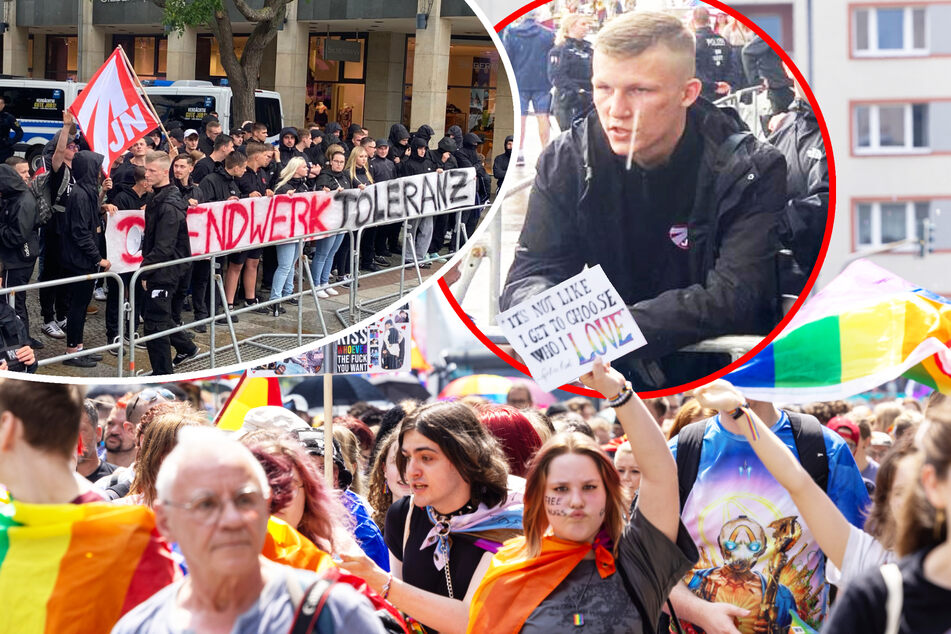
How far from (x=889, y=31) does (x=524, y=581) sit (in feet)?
87.9

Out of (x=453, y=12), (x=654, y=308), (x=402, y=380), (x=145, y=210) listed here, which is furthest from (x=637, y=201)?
(x=402, y=380)

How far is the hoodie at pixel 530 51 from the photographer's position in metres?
3.53

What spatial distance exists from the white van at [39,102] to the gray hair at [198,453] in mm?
1567

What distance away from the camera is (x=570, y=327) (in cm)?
334

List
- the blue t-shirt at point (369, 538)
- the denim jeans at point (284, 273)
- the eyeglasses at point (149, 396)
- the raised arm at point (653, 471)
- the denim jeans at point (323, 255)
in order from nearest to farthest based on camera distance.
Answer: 1. the raised arm at point (653, 471)
2. the blue t-shirt at point (369, 538)
3. the denim jeans at point (284, 273)
4. the denim jeans at point (323, 255)
5. the eyeglasses at point (149, 396)

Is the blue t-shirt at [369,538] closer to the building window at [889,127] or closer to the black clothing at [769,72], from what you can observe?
the black clothing at [769,72]

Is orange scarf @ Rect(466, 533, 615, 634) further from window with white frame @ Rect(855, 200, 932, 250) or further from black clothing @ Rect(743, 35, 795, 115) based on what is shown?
window with white frame @ Rect(855, 200, 932, 250)

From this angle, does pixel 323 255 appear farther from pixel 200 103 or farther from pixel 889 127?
pixel 889 127

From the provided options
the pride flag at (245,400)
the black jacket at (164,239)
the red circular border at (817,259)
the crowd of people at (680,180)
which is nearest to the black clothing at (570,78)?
the crowd of people at (680,180)

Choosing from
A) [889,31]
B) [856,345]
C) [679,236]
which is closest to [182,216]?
[679,236]

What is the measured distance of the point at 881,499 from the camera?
2.79 meters

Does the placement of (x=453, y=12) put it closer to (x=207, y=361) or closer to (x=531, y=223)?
(x=531, y=223)

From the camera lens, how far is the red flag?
3.47 metres

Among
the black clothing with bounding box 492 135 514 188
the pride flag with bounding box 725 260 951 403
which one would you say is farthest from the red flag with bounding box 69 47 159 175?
the pride flag with bounding box 725 260 951 403
